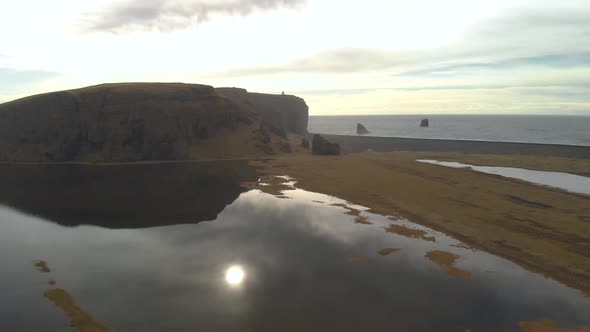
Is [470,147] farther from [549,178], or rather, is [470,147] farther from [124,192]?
[124,192]

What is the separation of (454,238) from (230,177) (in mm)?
33072

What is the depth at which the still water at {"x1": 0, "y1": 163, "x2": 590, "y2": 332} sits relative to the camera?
14.8m

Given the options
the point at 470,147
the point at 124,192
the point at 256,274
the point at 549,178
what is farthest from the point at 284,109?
the point at 256,274

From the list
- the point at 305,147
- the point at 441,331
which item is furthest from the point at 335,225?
the point at 305,147

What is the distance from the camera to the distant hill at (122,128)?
6788cm

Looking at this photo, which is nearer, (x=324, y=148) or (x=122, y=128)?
(x=122, y=128)

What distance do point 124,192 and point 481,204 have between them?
4119 centimetres

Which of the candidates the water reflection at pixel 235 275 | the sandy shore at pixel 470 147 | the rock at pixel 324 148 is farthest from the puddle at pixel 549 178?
the water reflection at pixel 235 275

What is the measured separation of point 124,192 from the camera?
40.4m

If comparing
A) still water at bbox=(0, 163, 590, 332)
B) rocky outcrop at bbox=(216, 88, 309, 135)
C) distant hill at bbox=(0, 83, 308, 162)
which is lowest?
still water at bbox=(0, 163, 590, 332)

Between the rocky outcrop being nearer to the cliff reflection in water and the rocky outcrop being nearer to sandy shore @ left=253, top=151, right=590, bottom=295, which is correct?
sandy shore @ left=253, top=151, right=590, bottom=295

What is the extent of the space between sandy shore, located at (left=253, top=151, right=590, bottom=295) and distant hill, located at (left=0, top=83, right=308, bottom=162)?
17.8 meters

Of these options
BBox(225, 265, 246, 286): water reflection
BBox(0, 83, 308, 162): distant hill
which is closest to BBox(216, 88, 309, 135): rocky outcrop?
BBox(0, 83, 308, 162): distant hill

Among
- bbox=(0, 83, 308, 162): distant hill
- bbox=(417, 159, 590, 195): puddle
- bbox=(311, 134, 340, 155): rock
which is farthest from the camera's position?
bbox=(311, 134, 340, 155): rock
